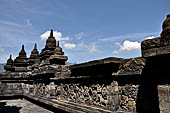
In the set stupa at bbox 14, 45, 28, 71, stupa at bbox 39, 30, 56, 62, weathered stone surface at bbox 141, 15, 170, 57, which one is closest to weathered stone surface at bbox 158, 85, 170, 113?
weathered stone surface at bbox 141, 15, 170, 57

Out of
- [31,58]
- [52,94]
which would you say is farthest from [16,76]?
[52,94]

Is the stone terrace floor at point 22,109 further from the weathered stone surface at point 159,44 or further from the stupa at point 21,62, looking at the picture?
the stupa at point 21,62

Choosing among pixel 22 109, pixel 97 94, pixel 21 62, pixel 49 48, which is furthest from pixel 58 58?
pixel 21 62

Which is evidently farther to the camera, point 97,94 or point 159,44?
point 97,94

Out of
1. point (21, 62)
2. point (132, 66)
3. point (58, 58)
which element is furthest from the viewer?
point (21, 62)

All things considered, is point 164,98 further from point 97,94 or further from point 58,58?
point 58,58

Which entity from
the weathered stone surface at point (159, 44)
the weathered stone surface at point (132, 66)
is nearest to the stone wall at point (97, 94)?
the weathered stone surface at point (132, 66)

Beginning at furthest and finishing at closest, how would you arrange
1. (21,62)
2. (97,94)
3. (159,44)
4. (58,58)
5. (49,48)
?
1. (21,62)
2. (49,48)
3. (58,58)
4. (97,94)
5. (159,44)

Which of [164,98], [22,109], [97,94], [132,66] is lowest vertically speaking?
[22,109]

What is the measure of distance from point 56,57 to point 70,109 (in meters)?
2.62

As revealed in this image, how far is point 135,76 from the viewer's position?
3.52 meters

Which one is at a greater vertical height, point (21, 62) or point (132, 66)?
point (21, 62)

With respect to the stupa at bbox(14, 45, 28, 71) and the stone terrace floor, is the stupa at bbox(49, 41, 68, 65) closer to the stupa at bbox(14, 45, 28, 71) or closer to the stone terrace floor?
the stone terrace floor

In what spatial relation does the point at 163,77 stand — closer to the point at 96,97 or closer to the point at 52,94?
the point at 96,97
